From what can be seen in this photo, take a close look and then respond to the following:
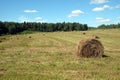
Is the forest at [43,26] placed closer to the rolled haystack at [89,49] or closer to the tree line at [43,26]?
the tree line at [43,26]

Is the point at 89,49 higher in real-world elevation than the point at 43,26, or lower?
higher

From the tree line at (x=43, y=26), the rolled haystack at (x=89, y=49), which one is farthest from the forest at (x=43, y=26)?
the rolled haystack at (x=89, y=49)

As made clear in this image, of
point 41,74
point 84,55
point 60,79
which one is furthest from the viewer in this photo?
point 84,55

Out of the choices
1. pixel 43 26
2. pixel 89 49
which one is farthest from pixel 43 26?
pixel 89 49

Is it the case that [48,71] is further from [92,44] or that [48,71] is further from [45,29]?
[45,29]

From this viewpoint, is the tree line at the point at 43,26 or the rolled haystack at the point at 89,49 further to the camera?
the tree line at the point at 43,26

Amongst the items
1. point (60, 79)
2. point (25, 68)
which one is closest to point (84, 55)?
point (25, 68)

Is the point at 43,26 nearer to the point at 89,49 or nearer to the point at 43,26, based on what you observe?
the point at 43,26

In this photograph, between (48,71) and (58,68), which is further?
(58,68)

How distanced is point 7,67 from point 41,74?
2849 mm

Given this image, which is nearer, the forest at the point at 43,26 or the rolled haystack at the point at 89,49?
the rolled haystack at the point at 89,49

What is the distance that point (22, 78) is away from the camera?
1090 centimetres

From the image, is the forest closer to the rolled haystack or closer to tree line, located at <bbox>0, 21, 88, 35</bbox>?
tree line, located at <bbox>0, 21, 88, 35</bbox>

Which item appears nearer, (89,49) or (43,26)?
(89,49)
